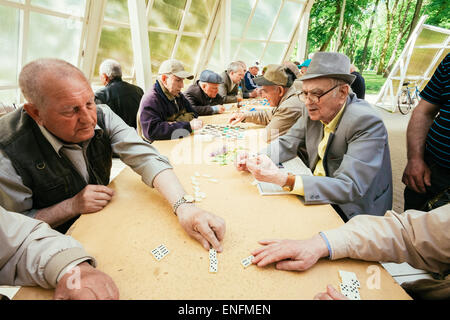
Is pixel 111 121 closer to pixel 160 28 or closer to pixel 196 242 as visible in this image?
pixel 196 242

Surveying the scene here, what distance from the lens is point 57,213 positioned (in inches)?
55.9

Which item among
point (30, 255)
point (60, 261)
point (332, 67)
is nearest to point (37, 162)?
point (30, 255)

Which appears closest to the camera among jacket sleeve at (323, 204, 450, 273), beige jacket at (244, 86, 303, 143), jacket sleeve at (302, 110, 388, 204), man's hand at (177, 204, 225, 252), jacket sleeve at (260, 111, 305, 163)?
jacket sleeve at (323, 204, 450, 273)

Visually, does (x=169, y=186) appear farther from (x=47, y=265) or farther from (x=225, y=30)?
(x=225, y=30)

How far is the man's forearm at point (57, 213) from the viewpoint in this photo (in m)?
1.40

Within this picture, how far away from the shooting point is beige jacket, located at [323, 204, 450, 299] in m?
1.03

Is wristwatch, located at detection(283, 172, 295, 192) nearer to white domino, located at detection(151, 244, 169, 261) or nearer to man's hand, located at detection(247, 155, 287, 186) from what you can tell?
man's hand, located at detection(247, 155, 287, 186)

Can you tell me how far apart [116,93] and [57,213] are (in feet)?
11.1

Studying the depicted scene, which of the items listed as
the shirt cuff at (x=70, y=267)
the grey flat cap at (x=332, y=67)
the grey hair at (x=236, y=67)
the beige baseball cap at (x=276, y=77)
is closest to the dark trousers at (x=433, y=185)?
the grey flat cap at (x=332, y=67)

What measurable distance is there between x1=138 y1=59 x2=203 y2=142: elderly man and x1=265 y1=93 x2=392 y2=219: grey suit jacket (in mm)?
1612

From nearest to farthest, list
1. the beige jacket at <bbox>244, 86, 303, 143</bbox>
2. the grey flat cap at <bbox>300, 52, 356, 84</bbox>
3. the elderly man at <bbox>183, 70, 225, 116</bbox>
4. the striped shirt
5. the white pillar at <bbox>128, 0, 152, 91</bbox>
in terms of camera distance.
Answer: the grey flat cap at <bbox>300, 52, 356, 84</bbox>, the striped shirt, the beige jacket at <bbox>244, 86, 303, 143</bbox>, the elderly man at <bbox>183, 70, 225, 116</bbox>, the white pillar at <bbox>128, 0, 152, 91</bbox>

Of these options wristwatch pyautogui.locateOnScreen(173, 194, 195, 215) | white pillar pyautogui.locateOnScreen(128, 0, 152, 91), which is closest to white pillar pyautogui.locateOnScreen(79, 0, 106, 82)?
white pillar pyautogui.locateOnScreen(128, 0, 152, 91)

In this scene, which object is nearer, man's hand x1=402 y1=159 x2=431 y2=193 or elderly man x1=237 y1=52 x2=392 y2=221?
elderly man x1=237 y1=52 x2=392 y2=221

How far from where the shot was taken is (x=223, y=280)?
100cm
